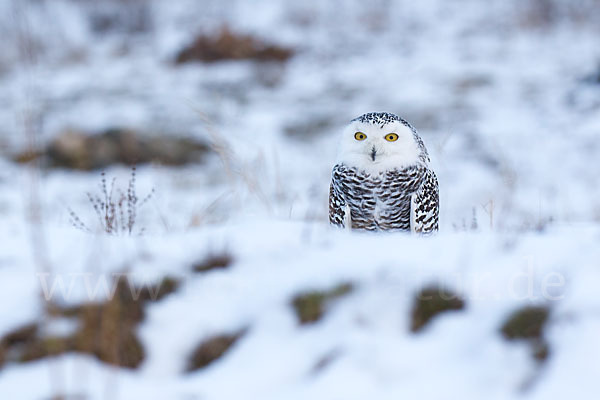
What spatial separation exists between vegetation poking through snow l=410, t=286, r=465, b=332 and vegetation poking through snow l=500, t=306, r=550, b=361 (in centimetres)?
13

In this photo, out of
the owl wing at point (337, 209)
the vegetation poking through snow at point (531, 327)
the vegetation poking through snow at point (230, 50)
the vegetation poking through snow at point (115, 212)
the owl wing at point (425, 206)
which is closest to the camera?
the vegetation poking through snow at point (531, 327)

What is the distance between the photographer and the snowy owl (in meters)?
2.59

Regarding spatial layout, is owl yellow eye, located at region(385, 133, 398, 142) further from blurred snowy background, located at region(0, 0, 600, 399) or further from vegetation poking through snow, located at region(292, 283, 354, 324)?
vegetation poking through snow, located at region(292, 283, 354, 324)

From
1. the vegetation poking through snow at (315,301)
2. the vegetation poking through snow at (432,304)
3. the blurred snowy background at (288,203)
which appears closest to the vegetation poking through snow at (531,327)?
the blurred snowy background at (288,203)

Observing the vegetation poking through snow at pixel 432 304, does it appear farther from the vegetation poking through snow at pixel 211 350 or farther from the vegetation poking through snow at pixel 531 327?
the vegetation poking through snow at pixel 211 350

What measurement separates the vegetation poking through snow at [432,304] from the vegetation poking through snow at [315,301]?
183mm

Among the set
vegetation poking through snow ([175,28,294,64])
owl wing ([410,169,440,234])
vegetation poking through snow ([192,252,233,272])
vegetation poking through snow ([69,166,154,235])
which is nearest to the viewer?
vegetation poking through snow ([192,252,233,272])

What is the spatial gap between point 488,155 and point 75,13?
11275mm

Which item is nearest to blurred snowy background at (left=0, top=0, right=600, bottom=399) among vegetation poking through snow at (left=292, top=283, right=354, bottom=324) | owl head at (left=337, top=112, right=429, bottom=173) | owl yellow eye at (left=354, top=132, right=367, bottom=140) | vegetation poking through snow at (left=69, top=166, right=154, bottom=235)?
vegetation poking through snow at (left=292, top=283, right=354, bottom=324)

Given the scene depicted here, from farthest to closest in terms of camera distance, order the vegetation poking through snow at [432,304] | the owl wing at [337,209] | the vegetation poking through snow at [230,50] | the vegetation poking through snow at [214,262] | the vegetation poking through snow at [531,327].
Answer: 1. the vegetation poking through snow at [230,50]
2. the owl wing at [337,209]
3. the vegetation poking through snow at [214,262]
4. the vegetation poking through snow at [432,304]
5. the vegetation poking through snow at [531,327]

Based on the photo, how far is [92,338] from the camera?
4.66 ft

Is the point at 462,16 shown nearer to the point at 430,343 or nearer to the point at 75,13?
the point at 75,13

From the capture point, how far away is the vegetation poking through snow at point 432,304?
4.75ft

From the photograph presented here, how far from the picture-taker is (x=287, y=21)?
44.3 ft
